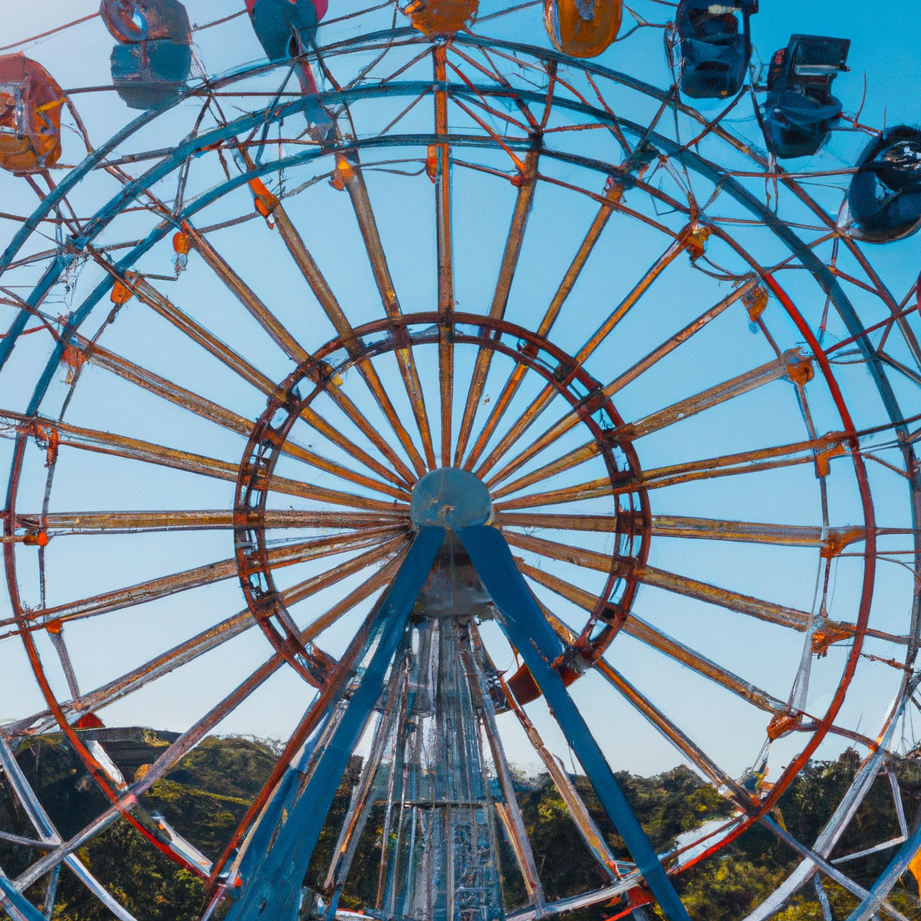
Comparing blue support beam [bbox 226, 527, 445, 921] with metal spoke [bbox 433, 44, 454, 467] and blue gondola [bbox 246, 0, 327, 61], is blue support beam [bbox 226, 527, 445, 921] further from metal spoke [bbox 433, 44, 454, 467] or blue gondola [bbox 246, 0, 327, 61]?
blue gondola [bbox 246, 0, 327, 61]

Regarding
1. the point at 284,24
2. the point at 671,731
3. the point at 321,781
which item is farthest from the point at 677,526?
the point at 284,24

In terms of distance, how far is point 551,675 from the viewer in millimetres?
8477

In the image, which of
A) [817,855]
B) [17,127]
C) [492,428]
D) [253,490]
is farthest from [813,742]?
[17,127]

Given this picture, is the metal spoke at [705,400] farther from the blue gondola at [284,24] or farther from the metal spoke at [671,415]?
the blue gondola at [284,24]

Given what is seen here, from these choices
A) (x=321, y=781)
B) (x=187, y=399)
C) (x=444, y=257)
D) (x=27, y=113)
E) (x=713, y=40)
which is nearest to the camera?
(x=321, y=781)

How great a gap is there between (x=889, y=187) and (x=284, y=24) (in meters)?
6.31

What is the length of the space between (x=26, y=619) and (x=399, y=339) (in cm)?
532

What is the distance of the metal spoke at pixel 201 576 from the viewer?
36.4 ft

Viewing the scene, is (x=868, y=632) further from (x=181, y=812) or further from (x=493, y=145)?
(x=181, y=812)

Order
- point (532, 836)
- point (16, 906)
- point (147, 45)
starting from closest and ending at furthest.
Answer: point (16, 906), point (147, 45), point (532, 836)

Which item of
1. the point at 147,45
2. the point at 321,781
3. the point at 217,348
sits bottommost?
the point at 321,781

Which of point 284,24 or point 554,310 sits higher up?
point 284,24

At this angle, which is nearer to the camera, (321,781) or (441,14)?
(321,781)

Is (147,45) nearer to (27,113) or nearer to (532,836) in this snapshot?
(27,113)
